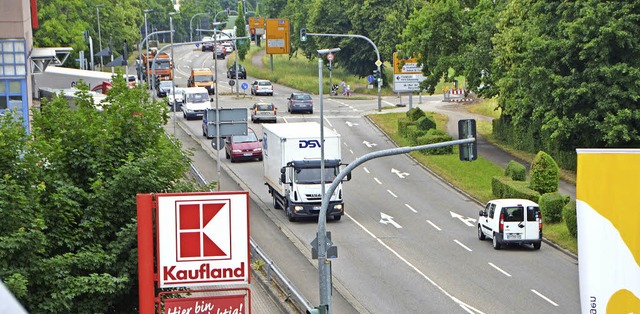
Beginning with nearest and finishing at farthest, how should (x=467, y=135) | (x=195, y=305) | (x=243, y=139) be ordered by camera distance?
(x=195, y=305)
(x=467, y=135)
(x=243, y=139)

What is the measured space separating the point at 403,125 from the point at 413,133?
3.31 meters

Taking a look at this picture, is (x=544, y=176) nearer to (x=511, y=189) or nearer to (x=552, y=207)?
(x=511, y=189)

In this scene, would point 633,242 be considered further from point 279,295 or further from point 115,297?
point 279,295

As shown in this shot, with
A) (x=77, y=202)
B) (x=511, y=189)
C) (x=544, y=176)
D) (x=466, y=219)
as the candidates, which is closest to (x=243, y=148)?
(x=466, y=219)

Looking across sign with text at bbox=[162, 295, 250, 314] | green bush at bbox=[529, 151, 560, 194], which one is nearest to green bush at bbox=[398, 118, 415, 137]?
green bush at bbox=[529, 151, 560, 194]

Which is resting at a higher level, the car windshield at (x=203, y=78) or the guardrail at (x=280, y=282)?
the car windshield at (x=203, y=78)

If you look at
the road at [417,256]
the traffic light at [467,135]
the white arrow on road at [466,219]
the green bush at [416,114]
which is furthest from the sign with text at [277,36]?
the traffic light at [467,135]

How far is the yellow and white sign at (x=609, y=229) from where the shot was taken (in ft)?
44.0

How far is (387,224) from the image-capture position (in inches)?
1825

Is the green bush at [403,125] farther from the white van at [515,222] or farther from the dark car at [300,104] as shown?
the white van at [515,222]

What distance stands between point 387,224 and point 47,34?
203 feet

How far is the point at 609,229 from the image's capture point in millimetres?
13422

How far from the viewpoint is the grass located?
50.5m

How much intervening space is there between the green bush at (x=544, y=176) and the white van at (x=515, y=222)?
604 cm
